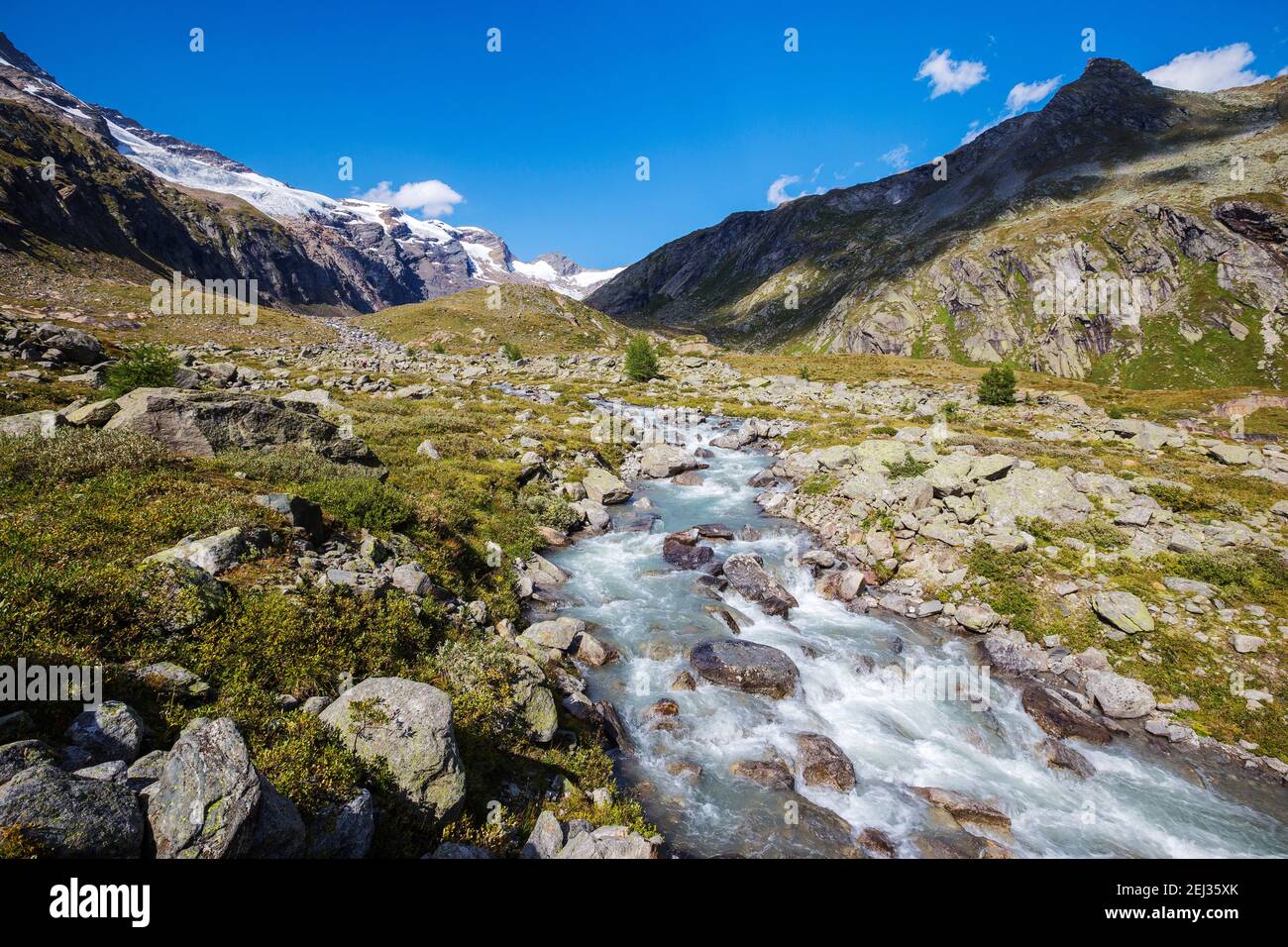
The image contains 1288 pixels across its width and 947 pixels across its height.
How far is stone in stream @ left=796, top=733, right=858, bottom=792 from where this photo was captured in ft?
38.3

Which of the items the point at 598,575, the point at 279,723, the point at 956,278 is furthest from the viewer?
the point at 956,278

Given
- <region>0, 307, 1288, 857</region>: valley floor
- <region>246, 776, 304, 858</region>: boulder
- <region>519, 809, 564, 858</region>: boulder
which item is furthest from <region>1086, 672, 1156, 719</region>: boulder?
<region>246, 776, 304, 858</region>: boulder

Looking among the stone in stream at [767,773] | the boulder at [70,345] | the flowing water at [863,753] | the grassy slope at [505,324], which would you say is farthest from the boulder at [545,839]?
the grassy slope at [505,324]

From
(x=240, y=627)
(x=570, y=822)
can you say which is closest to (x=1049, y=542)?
(x=570, y=822)

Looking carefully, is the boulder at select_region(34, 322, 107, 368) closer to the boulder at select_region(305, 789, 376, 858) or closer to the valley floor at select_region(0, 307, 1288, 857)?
the valley floor at select_region(0, 307, 1288, 857)

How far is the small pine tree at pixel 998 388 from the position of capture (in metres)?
61.5

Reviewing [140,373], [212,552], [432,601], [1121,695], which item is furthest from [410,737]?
[140,373]

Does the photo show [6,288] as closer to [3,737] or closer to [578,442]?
[578,442]

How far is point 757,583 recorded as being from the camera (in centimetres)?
2008

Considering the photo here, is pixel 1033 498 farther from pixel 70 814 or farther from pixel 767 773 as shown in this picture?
pixel 70 814

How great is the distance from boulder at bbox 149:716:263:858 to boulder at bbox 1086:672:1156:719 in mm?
19826

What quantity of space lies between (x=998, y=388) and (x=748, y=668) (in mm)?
63921

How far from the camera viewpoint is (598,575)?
20453 mm

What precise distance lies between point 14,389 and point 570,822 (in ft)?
102
